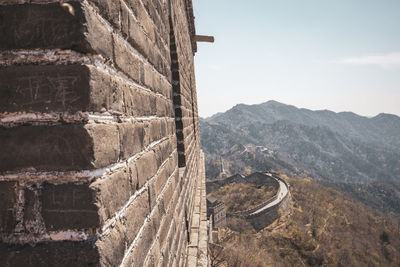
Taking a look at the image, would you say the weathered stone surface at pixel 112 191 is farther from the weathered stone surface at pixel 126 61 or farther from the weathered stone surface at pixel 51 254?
the weathered stone surface at pixel 126 61

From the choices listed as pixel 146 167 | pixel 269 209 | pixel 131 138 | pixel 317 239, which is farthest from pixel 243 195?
pixel 131 138

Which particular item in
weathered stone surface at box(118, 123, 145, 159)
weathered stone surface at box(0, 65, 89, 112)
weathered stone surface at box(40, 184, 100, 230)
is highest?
weathered stone surface at box(0, 65, 89, 112)

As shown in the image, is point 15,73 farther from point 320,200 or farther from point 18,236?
point 320,200

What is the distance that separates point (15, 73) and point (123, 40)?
38cm

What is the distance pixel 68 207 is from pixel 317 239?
34.8 m

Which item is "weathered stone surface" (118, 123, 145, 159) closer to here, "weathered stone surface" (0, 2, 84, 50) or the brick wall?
the brick wall

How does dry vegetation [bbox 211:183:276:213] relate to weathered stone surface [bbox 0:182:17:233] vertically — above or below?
below

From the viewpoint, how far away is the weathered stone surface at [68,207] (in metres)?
0.52

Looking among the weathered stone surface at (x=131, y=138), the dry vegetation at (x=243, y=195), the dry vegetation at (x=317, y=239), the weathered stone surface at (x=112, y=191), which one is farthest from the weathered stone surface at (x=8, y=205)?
the dry vegetation at (x=243, y=195)

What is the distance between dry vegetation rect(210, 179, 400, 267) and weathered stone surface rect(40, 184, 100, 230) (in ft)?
39.9

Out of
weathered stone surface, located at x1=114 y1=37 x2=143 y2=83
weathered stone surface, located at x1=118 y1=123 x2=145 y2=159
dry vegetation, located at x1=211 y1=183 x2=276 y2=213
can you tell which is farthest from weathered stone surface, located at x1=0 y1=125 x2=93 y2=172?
dry vegetation, located at x1=211 y1=183 x2=276 y2=213

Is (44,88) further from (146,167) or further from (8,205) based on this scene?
(146,167)

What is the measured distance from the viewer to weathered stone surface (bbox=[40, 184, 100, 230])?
52 centimetres

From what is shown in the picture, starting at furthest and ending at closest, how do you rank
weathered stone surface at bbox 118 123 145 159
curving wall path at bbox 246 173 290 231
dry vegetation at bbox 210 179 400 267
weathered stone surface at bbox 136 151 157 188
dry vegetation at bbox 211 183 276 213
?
1. dry vegetation at bbox 211 183 276 213
2. curving wall path at bbox 246 173 290 231
3. dry vegetation at bbox 210 179 400 267
4. weathered stone surface at bbox 136 151 157 188
5. weathered stone surface at bbox 118 123 145 159
